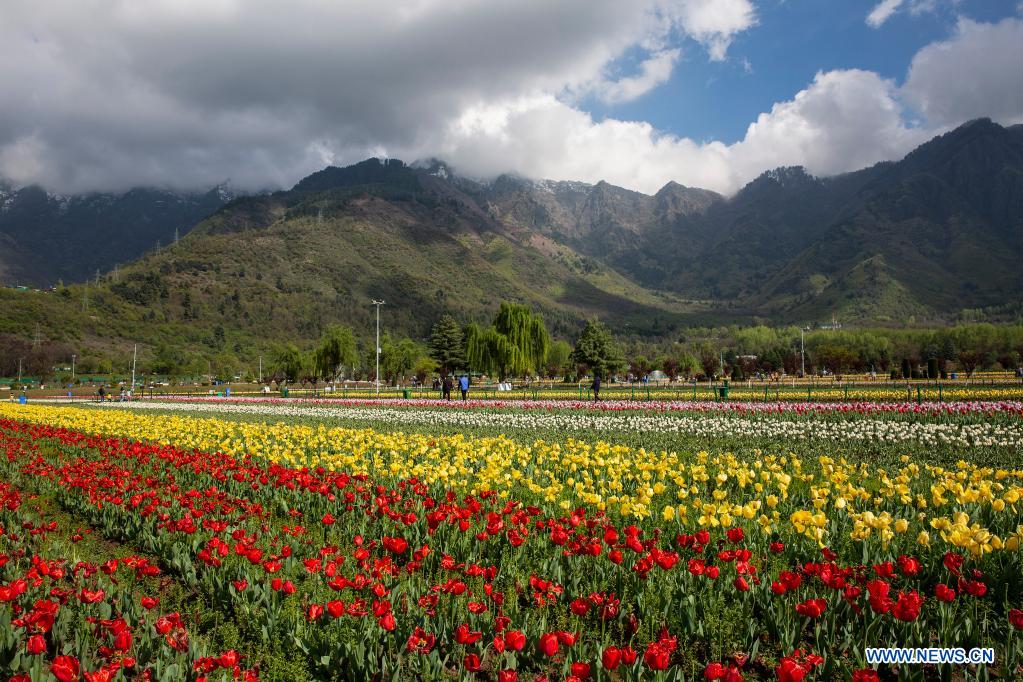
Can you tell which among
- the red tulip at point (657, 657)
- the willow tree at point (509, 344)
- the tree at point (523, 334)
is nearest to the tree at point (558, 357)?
the tree at point (523, 334)

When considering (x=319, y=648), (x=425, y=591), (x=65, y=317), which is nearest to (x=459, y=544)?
(x=425, y=591)

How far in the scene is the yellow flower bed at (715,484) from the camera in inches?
211

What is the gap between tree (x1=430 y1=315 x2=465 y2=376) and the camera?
77062 millimetres

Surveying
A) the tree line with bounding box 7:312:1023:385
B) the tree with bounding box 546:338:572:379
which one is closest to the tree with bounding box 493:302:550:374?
the tree line with bounding box 7:312:1023:385

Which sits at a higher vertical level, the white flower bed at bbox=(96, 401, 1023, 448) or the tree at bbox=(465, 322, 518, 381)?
the tree at bbox=(465, 322, 518, 381)

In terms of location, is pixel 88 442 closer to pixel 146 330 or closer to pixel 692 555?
pixel 692 555

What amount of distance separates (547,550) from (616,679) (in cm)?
211

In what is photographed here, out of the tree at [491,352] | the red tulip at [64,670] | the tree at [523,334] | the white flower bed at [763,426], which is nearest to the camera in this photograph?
the red tulip at [64,670]

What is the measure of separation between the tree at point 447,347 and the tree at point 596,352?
48.4 ft

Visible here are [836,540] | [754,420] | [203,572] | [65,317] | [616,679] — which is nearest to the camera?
[616,679]

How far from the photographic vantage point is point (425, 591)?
4648mm

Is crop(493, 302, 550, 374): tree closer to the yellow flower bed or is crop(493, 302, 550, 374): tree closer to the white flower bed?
the white flower bed
